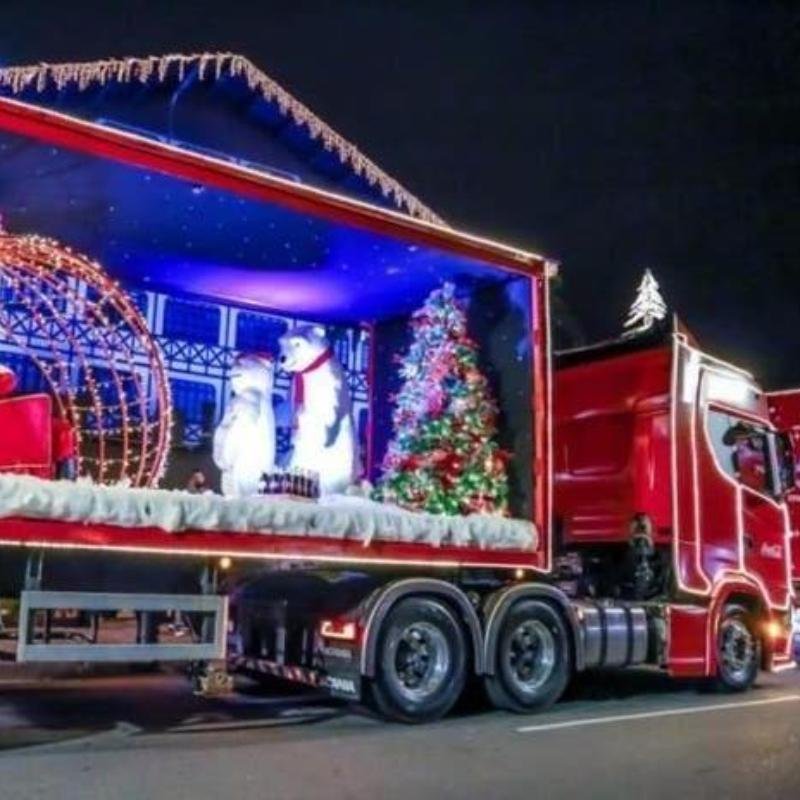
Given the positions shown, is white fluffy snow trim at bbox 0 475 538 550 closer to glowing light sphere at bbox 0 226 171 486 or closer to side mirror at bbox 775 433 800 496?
glowing light sphere at bbox 0 226 171 486

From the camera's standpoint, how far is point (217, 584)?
7730mm

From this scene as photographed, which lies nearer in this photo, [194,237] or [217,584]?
[217,584]

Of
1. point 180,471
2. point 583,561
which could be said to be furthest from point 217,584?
point 180,471

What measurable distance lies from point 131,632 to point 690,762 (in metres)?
3.93

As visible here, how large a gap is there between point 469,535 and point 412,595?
0.74 meters

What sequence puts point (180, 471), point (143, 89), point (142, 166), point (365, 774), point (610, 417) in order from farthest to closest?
point (143, 89) → point (180, 471) → point (610, 417) → point (142, 166) → point (365, 774)

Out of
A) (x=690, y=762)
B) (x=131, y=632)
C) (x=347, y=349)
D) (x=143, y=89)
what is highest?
(x=143, y=89)

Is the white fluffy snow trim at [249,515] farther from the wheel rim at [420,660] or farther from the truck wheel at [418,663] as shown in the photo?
the wheel rim at [420,660]

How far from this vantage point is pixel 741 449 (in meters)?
11.2

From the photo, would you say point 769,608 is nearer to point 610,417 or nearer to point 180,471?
point 610,417

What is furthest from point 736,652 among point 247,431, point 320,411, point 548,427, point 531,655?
point 247,431

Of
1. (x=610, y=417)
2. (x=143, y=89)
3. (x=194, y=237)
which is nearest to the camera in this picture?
(x=194, y=237)

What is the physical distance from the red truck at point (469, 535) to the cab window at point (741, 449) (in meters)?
0.02

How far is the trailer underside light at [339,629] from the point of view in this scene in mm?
8125
